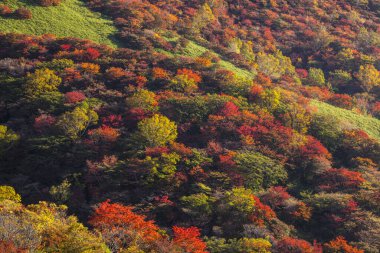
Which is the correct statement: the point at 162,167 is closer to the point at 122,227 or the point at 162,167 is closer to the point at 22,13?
the point at 122,227

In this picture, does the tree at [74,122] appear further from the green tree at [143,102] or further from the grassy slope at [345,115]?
the grassy slope at [345,115]

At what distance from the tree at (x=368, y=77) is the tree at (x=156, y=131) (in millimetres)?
55324

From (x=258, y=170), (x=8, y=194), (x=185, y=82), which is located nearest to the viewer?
(x=8, y=194)

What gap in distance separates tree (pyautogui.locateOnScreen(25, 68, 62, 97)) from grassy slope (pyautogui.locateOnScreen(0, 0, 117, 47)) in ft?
61.0

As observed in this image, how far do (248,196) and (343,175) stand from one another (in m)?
14.1

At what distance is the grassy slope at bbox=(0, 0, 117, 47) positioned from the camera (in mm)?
67062

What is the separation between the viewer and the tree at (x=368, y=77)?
81.2 m

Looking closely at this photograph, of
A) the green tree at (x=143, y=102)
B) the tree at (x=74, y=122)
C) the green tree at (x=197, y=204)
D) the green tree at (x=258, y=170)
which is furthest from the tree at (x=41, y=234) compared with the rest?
the green tree at (x=143, y=102)

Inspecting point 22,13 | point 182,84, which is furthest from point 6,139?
point 22,13

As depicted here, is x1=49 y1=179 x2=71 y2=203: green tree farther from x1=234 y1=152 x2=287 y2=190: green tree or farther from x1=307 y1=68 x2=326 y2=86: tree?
x1=307 y1=68 x2=326 y2=86: tree

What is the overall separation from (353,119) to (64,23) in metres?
55.8

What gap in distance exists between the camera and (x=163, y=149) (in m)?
41.9

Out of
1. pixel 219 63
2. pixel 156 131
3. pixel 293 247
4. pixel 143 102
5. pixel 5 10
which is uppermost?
pixel 219 63

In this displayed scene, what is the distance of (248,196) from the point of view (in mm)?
36031
